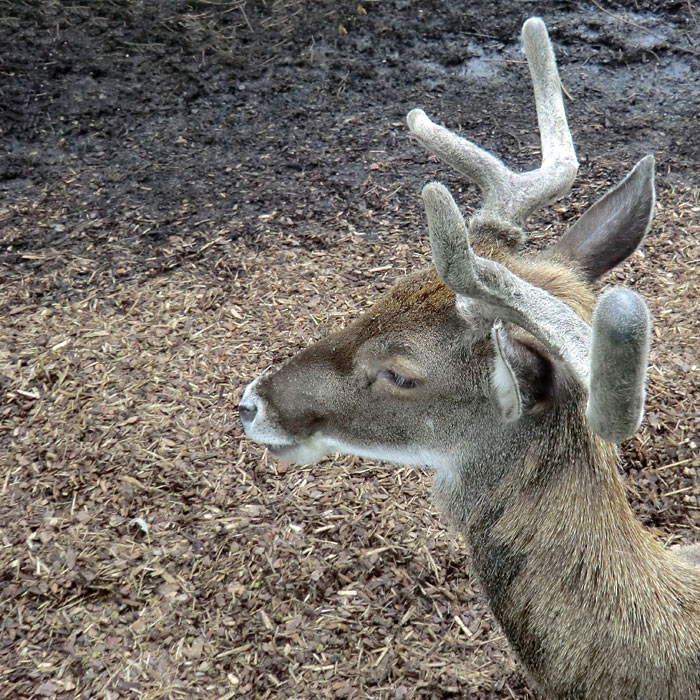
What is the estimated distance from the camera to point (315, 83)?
7133mm

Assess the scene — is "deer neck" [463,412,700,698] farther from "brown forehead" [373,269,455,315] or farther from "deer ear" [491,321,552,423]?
"brown forehead" [373,269,455,315]

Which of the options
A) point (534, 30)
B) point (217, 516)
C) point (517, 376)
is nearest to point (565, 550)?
point (517, 376)

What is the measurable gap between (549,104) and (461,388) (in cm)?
123

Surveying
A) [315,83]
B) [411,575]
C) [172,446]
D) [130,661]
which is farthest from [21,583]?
[315,83]

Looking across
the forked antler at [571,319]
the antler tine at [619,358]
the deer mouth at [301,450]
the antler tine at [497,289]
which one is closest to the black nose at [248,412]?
the deer mouth at [301,450]

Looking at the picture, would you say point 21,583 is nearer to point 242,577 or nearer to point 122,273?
point 242,577

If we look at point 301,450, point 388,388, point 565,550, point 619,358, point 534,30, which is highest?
point 534,30

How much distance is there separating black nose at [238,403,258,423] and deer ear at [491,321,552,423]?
38.4 inches

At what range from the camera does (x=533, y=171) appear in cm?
283

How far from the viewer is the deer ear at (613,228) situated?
2.67 meters

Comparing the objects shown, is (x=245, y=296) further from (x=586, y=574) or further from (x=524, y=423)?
(x=586, y=574)

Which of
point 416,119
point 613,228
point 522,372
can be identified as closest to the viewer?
point 522,372

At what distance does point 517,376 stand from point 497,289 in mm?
322

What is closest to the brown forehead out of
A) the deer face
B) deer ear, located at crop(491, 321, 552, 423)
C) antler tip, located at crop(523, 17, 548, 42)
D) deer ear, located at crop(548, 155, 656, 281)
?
the deer face
